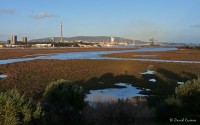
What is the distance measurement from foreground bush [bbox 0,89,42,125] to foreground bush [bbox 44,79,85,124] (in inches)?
84.5

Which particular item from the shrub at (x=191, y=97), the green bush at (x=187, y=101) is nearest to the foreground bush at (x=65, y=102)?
the green bush at (x=187, y=101)

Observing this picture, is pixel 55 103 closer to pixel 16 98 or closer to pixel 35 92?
pixel 16 98

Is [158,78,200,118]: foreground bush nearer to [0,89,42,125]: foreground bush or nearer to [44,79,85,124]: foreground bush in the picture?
[44,79,85,124]: foreground bush

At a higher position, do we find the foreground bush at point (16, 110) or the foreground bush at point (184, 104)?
the foreground bush at point (16, 110)

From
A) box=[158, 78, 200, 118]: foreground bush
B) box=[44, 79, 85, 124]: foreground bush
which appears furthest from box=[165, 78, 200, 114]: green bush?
box=[44, 79, 85, 124]: foreground bush

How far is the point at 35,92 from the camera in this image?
21.6 meters

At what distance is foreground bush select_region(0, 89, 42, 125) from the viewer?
789cm

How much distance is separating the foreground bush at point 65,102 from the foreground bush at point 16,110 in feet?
7.04

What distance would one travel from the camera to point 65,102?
11.2 m

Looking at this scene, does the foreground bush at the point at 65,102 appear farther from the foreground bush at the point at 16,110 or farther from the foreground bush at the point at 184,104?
the foreground bush at the point at 184,104

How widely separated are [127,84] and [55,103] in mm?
15066

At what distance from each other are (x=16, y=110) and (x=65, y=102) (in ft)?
10.5

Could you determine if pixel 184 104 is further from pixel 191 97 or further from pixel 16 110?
pixel 16 110

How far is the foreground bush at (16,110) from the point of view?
7891 mm
